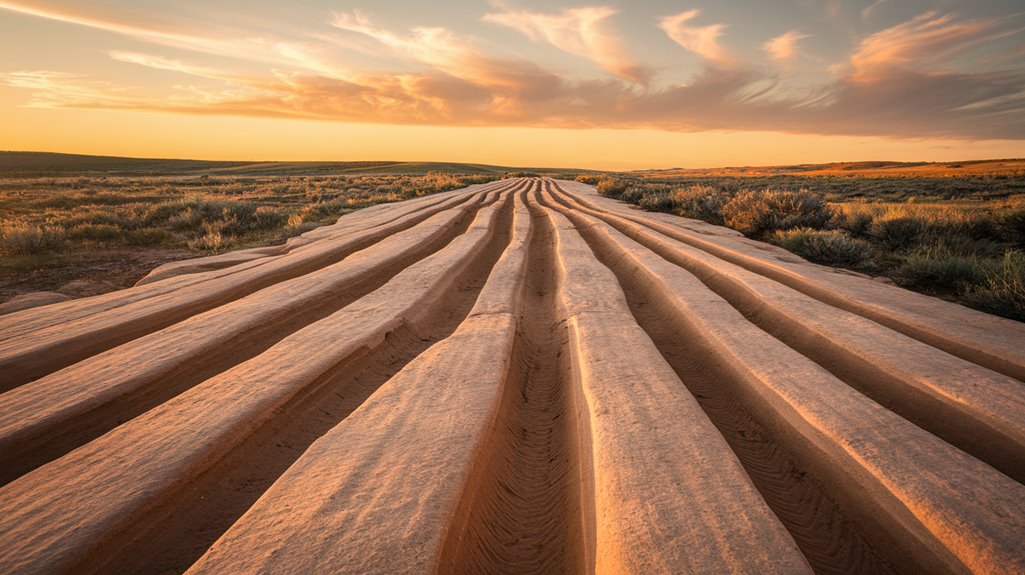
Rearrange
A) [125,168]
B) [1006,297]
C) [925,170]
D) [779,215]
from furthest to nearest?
[125,168] < [925,170] < [779,215] < [1006,297]

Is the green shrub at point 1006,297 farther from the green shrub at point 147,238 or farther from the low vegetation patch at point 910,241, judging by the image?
the green shrub at point 147,238

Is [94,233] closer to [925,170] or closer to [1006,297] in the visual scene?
[1006,297]

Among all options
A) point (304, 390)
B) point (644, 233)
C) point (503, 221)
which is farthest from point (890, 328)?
point (503, 221)

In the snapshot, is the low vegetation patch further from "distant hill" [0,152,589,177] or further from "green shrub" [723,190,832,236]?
"distant hill" [0,152,589,177]

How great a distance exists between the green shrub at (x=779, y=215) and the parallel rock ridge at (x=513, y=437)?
19.4 ft

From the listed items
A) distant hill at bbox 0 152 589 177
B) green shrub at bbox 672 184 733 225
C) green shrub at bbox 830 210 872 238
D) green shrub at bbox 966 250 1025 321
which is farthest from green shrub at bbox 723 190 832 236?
distant hill at bbox 0 152 589 177

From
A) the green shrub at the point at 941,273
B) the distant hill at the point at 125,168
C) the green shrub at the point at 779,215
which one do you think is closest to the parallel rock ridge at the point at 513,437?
the green shrub at the point at 941,273

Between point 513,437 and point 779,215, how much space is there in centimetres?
999

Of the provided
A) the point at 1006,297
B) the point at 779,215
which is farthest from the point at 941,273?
the point at 779,215

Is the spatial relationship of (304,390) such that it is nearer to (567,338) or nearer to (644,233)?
(567,338)

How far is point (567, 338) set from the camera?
3.34 m

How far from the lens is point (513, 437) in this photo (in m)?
2.22

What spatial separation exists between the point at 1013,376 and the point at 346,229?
10.4 m

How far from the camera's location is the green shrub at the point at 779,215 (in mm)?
9312
